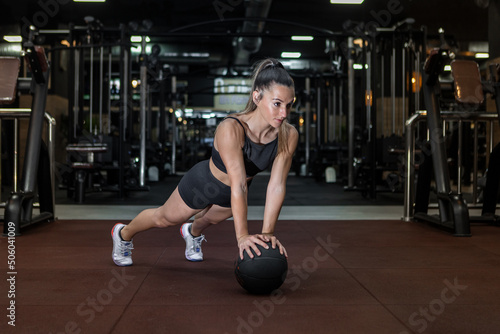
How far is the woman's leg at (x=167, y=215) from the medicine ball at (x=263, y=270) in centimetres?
47

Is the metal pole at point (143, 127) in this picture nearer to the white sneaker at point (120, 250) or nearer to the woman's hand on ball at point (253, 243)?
the white sneaker at point (120, 250)

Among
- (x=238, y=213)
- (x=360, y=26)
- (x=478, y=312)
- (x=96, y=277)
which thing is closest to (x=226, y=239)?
(x=96, y=277)

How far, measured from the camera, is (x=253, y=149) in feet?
7.11

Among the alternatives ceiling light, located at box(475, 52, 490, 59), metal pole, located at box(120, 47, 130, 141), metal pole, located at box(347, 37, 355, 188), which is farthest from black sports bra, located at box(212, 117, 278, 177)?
ceiling light, located at box(475, 52, 490, 59)

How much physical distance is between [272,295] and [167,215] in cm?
65

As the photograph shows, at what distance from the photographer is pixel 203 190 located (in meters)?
2.26

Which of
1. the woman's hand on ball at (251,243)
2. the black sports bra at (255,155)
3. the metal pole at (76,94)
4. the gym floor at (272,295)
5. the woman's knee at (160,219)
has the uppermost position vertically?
the metal pole at (76,94)

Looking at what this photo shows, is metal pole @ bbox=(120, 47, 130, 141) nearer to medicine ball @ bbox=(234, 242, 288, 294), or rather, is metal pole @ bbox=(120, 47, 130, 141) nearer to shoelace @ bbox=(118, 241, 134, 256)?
shoelace @ bbox=(118, 241, 134, 256)

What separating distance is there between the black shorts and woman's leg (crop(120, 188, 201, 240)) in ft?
0.12

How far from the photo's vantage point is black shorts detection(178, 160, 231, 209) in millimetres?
2256

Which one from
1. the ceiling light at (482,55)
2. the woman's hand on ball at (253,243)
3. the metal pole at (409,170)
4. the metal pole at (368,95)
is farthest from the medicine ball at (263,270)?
the ceiling light at (482,55)

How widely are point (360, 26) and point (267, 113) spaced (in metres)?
5.43

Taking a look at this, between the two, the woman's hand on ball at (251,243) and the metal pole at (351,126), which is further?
→ the metal pole at (351,126)

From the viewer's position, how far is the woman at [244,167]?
6.59ft
